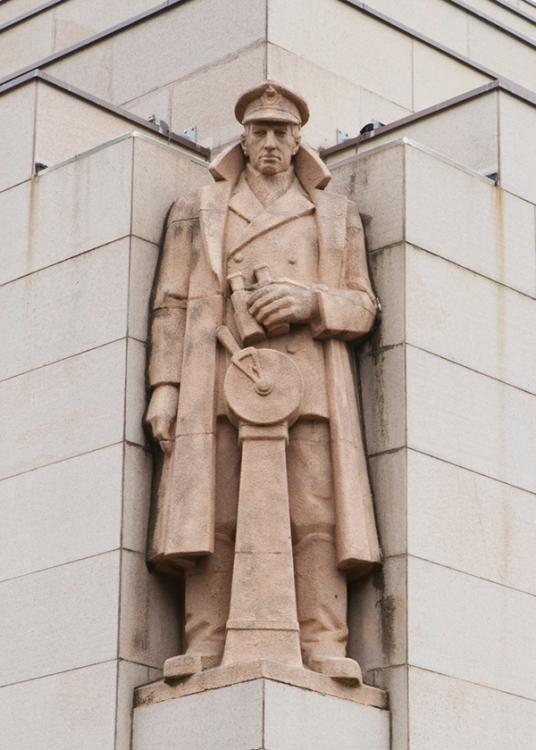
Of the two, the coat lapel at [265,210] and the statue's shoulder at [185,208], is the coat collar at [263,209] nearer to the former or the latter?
the coat lapel at [265,210]

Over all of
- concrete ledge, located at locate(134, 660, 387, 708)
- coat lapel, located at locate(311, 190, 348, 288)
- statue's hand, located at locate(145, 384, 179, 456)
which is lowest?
concrete ledge, located at locate(134, 660, 387, 708)

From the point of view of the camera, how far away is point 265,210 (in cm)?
2073

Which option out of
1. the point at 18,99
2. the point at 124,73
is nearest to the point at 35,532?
the point at 18,99

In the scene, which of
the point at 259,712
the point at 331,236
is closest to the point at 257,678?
the point at 259,712

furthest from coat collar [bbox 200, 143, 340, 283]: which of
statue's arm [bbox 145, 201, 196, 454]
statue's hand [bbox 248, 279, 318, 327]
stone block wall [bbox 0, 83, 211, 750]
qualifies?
stone block wall [bbox 0, 83, 211, 750]

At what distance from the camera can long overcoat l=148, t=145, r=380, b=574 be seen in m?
19.8

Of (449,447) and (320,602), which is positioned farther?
(449,447)

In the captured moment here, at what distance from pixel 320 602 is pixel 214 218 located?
127 inches

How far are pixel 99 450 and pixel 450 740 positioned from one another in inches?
139

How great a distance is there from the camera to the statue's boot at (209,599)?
1969 centimetres

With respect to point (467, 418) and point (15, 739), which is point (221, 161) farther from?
point (15, 739)

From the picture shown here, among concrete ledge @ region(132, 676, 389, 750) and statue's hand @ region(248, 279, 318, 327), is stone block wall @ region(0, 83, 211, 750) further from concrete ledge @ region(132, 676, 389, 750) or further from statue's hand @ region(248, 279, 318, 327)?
statue's hand @ region(248, 279, 318, 327)

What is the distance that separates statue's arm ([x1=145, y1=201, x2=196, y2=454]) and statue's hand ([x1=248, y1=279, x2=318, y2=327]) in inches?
27.7

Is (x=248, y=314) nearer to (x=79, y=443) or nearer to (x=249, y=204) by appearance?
(x=249, y=204)
